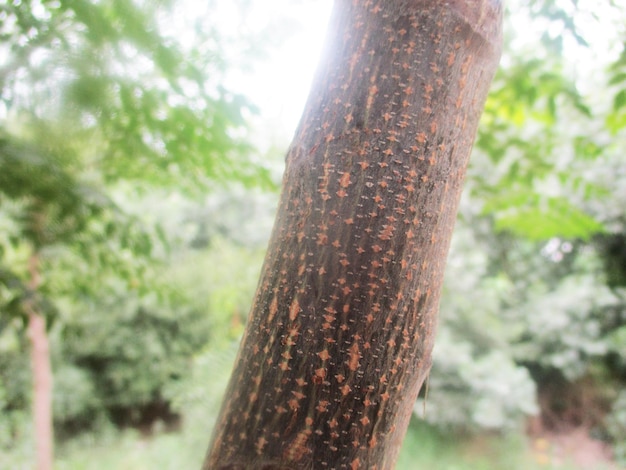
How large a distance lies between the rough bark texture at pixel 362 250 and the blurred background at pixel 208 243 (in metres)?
0.60

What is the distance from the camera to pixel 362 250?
0.62 meters

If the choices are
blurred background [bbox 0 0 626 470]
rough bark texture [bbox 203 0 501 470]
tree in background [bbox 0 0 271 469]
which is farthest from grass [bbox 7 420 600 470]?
rough bark texture [bbox 203 0 501 470]

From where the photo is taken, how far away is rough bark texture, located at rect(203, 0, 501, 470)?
2.01 feet

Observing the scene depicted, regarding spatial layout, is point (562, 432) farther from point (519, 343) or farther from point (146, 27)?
point (146, 27)

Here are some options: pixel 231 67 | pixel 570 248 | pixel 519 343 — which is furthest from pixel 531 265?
pixel 231 67

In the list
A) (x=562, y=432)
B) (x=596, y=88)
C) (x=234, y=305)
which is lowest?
(x=562, y=432)

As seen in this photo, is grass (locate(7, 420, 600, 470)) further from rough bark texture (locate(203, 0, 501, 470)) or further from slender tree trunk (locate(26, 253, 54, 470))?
rough bark texture (locate(203, 0, 501, 470))

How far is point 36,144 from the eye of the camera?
185cm

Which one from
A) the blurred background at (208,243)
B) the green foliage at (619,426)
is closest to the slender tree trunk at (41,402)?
the blurred background at (208,243)

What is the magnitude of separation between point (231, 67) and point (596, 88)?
242 inches

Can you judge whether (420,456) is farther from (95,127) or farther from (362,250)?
(362,250)

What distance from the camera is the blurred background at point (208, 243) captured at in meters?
1.75

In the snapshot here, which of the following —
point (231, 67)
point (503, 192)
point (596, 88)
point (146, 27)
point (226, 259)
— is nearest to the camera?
point (146, 27)

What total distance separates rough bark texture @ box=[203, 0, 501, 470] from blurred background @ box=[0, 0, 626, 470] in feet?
1.96
